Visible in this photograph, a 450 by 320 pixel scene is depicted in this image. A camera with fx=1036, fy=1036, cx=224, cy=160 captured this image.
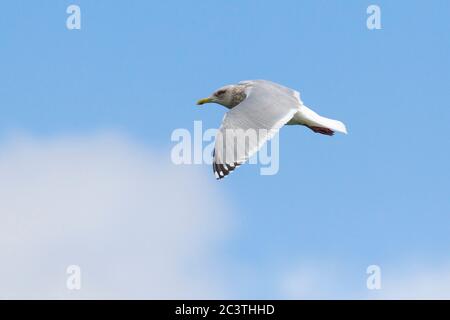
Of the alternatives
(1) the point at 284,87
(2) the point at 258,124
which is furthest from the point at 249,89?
(2) the point at 258,124

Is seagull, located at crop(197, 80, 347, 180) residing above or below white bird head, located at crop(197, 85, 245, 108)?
below

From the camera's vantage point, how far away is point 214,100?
8.45m

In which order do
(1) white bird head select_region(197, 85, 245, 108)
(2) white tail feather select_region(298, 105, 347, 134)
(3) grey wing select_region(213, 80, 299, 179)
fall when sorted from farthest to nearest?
(1) white bird head select_region(197, 85, 245, 108)
(2) white tail feather select_region(298, 105, 347, 134)
(3) grey wing select_region(213, 80, 299, 179)

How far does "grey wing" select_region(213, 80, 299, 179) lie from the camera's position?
679 cm

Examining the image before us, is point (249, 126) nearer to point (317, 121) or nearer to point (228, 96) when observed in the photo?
point (317, 121)

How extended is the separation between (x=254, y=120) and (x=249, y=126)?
0.30ft

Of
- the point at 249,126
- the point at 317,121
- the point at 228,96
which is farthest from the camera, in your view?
the point at 228,96

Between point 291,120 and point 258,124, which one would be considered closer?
point 258,124

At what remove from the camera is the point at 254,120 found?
707 centimetres

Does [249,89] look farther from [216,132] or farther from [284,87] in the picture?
[216,132]

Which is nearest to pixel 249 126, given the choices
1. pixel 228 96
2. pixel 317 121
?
pixel 317 121

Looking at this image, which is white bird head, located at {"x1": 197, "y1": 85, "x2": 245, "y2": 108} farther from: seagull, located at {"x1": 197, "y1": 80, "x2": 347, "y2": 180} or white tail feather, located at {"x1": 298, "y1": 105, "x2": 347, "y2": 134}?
white tail feather, located at {"x1": 298, "y1": 105, "x2": 347, "y2": 134}

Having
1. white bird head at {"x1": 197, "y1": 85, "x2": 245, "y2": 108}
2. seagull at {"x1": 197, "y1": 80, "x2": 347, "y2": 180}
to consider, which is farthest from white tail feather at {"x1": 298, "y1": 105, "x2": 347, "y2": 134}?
white bird head at {"x1": 197, "y1": 85, "x2": 245, "y2": 108}
